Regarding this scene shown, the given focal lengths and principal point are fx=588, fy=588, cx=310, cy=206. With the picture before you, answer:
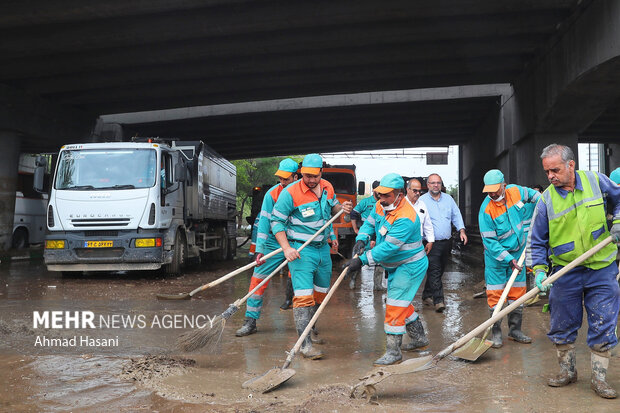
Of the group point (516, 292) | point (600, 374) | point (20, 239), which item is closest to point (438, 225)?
point (516, 292)

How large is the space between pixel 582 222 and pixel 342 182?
1381 centimetres

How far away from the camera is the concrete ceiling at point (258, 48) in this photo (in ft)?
42.1

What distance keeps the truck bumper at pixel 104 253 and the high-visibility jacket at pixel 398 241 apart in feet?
24.2

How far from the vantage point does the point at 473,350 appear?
17.9ft

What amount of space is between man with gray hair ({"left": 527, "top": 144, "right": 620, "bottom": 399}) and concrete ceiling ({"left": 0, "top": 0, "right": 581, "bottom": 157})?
353 inches

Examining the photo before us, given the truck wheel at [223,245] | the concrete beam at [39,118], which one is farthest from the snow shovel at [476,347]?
the concrete beam at [39,118]

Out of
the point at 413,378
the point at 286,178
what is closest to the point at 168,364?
the point at 413,378

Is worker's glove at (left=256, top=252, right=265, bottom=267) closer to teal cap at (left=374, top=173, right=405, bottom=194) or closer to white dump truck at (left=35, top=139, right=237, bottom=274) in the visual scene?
teal cap at (left=374, top=173, right=405, bottom=194)

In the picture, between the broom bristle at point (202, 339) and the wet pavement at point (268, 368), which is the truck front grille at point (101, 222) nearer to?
the wet pavement at point (268, 368)

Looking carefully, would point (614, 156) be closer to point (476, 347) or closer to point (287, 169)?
point (287, 169)

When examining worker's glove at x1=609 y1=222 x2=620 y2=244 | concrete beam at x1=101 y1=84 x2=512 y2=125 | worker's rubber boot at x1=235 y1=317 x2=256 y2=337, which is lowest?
worker's rubber boot at x1=235 y1=317 x2=256 y2=337

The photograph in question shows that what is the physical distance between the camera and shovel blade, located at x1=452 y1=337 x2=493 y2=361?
5.32 meters

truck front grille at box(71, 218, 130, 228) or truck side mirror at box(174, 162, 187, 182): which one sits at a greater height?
truck side mirror at box(174, 162, 187, 182)

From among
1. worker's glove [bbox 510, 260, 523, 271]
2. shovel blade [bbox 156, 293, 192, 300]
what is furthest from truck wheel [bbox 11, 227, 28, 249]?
worker's glove [bbox 510, 260, 523, 271]
